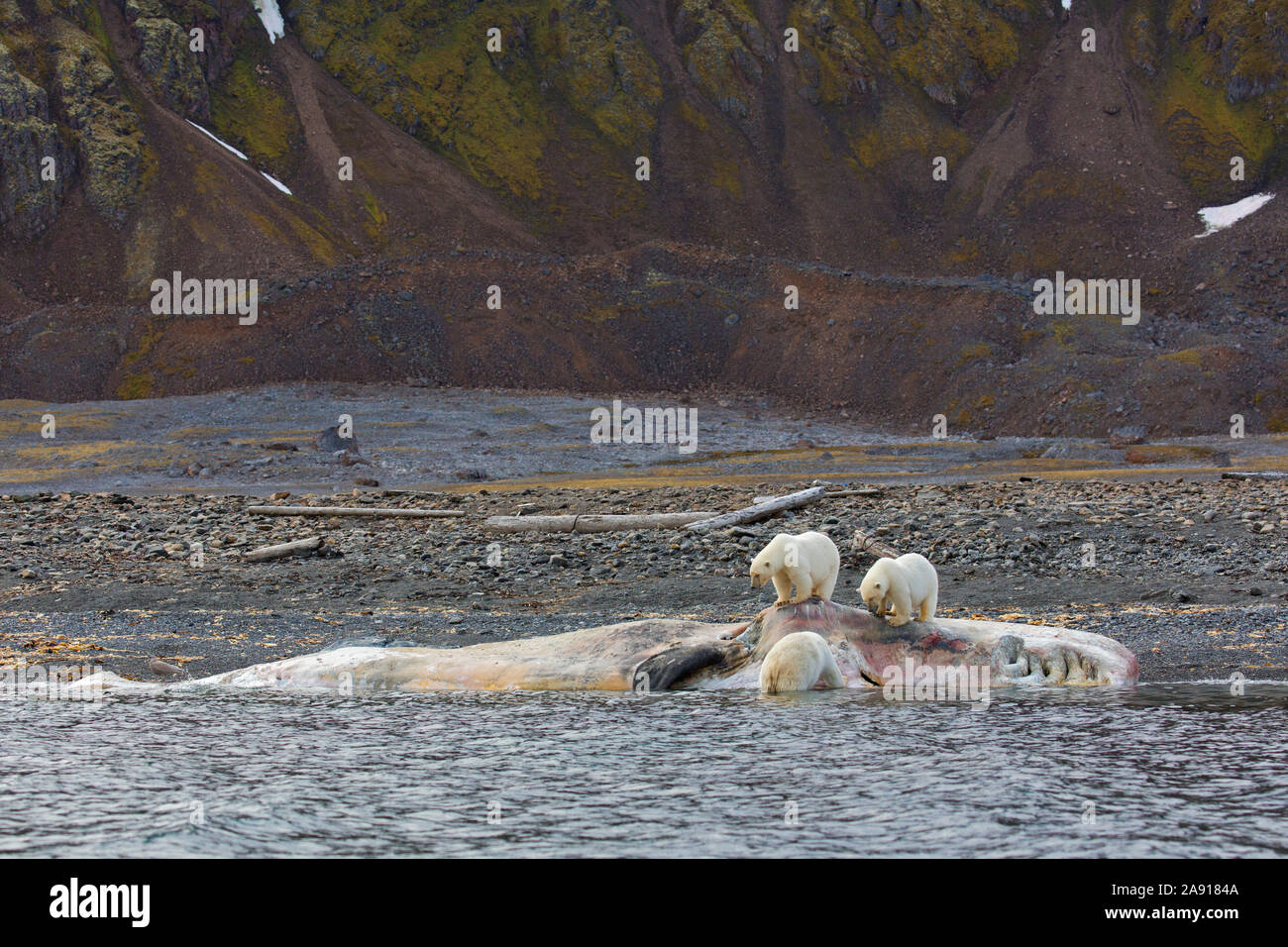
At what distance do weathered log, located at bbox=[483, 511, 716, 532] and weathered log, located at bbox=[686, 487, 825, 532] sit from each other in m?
0.48

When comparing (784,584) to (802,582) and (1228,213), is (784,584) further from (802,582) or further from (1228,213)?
(1228,213)

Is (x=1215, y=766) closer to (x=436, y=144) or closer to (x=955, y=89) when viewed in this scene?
(x=436, y=144)

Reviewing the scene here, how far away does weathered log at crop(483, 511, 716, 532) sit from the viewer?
→ 23.3 metres

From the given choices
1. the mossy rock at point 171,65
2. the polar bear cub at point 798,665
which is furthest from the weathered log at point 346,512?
the mossy rock at point 171,65

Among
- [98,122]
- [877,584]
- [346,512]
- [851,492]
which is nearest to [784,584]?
[877,584]

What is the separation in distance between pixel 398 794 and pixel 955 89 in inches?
3684

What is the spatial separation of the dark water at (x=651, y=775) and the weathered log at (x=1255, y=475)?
23186 millimetres

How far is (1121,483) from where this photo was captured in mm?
31000

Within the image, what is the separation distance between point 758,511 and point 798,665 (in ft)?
40.2

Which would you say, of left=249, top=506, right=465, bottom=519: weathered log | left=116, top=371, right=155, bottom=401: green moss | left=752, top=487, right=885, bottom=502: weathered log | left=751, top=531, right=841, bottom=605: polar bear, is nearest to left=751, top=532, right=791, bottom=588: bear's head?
left=751, top=531, right=841, bottom=605: polar bear

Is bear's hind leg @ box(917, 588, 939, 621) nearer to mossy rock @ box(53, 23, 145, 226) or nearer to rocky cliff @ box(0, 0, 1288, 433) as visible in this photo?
rocky cliff @ box(0, 0, 1288, 433)

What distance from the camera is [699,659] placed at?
11883 mm

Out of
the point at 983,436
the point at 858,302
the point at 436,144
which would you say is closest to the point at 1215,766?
the point at 983,436

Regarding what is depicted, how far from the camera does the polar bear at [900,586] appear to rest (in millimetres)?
11773
